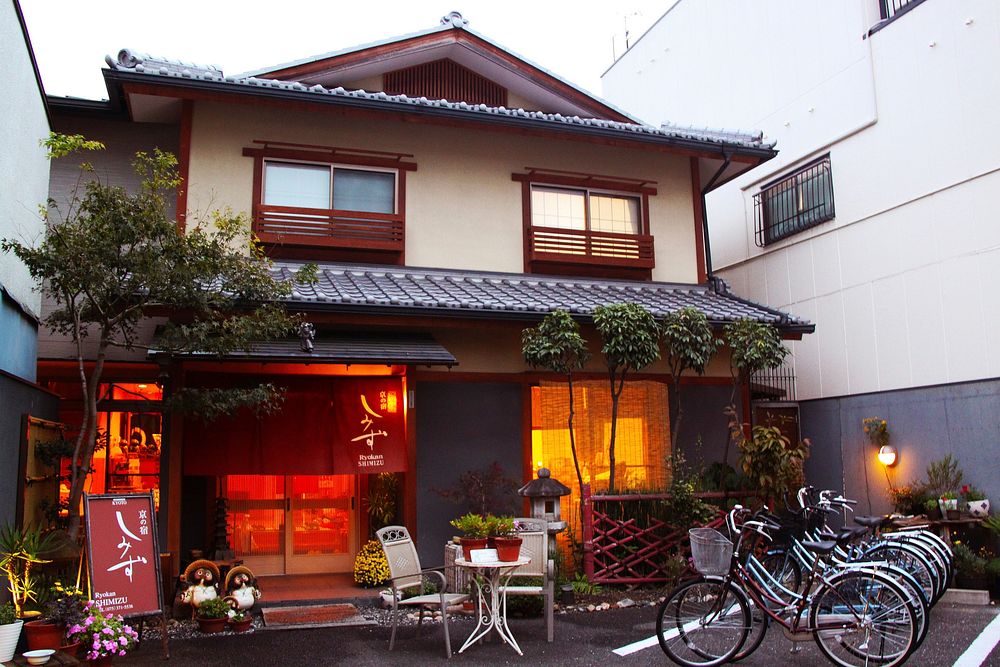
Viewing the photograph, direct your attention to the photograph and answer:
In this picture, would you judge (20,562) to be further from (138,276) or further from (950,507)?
(950,507)

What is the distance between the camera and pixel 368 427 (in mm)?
9797

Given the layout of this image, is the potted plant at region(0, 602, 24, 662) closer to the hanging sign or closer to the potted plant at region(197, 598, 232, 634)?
the potted plant at region(197, 598, 232, 634)

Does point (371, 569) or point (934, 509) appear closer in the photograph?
point (371, 569)

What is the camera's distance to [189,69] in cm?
1023

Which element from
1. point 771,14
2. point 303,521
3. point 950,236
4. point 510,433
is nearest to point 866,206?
point 950,236

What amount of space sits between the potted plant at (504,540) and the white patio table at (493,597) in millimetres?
65

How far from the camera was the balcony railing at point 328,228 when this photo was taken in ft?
34.6

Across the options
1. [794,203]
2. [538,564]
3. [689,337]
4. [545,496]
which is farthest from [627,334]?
[794,203]

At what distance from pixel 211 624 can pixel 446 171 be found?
6547 mm

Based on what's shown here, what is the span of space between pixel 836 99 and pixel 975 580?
26.1 feet

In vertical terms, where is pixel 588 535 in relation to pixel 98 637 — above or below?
above

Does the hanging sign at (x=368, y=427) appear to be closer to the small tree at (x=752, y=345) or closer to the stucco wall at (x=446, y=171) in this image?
the stucco wall at (x=446, y=171)

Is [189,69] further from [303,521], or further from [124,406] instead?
[303,521]

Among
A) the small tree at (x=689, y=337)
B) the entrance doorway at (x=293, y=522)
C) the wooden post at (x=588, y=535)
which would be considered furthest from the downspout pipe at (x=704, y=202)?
the entrance doorway at (x=293, y=522)
